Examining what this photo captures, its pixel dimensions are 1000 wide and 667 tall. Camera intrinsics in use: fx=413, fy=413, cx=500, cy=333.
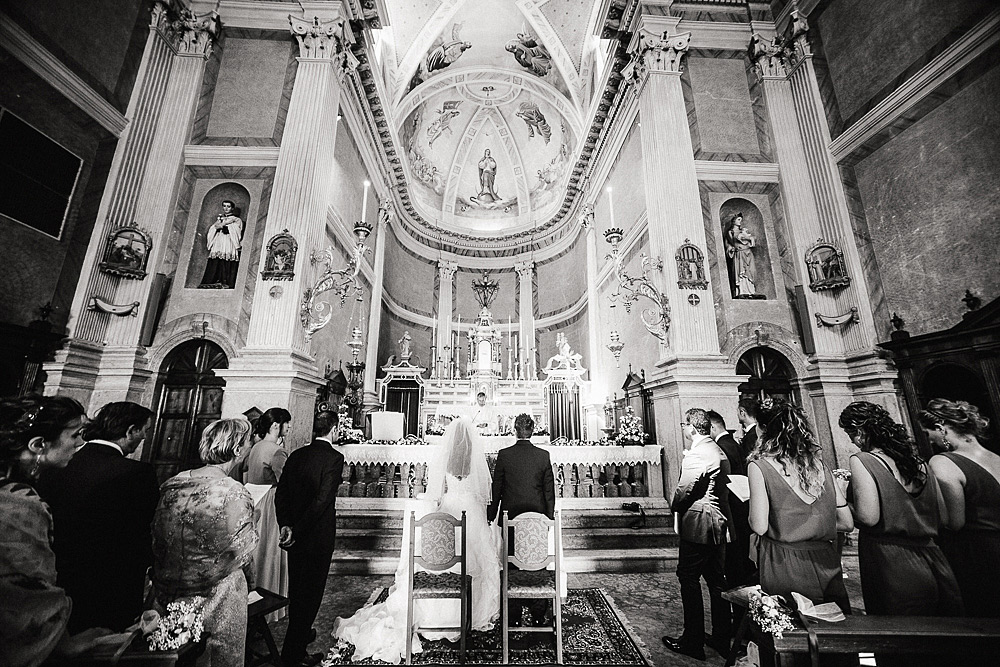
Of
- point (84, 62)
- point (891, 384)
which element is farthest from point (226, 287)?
point (891, 384)

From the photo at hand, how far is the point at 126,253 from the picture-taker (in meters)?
6.51

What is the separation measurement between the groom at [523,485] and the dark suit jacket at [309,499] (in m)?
1.35

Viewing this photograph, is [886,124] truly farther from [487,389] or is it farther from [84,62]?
[84,62]

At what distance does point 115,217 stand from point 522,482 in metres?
Answer: 7.76

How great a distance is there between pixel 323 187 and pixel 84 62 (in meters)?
3.68

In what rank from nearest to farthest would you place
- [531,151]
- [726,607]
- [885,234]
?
[726,607], [885,234], [531,151]

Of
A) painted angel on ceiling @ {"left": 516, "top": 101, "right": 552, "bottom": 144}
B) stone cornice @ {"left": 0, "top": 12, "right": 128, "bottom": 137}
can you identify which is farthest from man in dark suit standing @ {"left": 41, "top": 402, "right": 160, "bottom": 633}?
painted angel on ceiling @ {"left": 516, "top": 101, "right": 552, "bottom": 144}

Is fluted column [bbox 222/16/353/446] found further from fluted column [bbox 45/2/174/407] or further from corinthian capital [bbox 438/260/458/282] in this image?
corinthian capital [bbox 438/260/458/282]

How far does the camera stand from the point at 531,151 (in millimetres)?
16812

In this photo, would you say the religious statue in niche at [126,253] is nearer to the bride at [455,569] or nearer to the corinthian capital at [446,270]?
Answer: the bride at [455,569]

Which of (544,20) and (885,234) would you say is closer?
(885,234)

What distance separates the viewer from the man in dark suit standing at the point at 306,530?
9.85ft

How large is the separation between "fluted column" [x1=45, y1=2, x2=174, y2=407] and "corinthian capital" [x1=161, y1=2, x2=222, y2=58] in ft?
0.23

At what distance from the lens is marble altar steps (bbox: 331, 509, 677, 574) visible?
5.03 m
